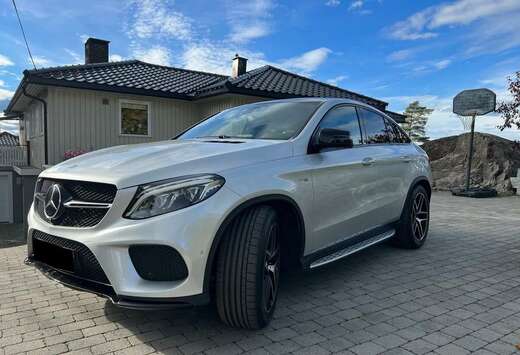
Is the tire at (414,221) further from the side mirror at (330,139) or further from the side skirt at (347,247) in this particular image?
the side mirror at (330,139)

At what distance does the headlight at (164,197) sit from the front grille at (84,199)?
0.53 feet

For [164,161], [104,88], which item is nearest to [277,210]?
[164,161]

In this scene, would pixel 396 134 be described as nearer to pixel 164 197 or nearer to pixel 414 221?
pixel 414 221

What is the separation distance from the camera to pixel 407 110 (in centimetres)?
5572

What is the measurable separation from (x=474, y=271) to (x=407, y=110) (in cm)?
5569

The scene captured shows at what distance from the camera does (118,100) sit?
11.9 meters

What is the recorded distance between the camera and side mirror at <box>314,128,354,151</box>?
10.3 ft

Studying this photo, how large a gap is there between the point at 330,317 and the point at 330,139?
1.37 meters

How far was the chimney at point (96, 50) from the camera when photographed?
50.8ft

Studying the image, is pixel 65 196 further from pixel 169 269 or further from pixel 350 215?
pixel 350 215

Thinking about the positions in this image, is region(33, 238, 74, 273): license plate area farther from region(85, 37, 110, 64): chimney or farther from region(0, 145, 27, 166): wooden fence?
region(85, 37, 110, 64): chimney

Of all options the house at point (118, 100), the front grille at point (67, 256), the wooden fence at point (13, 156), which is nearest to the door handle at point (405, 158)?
the front grille at point (67, 256)

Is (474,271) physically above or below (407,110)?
below

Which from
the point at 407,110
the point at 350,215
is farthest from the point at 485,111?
the point at 407,110
